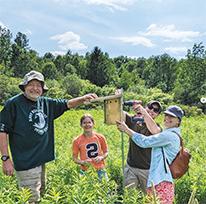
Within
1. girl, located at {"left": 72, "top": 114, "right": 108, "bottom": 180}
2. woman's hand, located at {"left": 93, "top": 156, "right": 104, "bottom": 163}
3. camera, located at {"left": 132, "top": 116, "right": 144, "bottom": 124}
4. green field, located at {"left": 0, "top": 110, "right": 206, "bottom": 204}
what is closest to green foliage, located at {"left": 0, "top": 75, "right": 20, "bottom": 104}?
green field, located at {"left": 0, "top": 110, "right": 206, "bottom": 204}

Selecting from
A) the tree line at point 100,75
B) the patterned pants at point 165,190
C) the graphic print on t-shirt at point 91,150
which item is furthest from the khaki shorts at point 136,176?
the tree line at point 100,75

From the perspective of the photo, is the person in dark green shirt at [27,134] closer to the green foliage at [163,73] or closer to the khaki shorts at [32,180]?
the khaki shorts at [32,180]

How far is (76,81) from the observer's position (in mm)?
54281

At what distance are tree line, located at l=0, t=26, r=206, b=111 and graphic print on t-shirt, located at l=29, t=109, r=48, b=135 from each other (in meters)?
38.0

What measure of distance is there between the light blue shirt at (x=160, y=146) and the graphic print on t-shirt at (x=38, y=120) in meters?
0.92

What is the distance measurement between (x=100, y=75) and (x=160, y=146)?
6538 cm

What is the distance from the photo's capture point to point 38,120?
168 inches

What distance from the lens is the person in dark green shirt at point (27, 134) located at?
4191 millimetres

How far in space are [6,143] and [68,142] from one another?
26.8 ft

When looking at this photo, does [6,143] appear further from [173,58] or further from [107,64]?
[173,58]

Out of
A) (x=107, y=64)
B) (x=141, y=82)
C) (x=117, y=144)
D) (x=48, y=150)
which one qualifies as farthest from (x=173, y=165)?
(x=141, y=82)

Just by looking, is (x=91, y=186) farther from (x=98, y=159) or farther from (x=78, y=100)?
(x=98, y=159)

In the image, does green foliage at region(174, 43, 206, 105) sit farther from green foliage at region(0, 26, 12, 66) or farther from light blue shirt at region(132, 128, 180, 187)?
light blue shirt at region(132, 128, 180, 187)

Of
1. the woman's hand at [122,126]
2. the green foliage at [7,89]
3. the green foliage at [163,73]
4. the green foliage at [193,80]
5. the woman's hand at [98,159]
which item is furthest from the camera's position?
the green foliage at [163,73]
